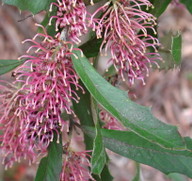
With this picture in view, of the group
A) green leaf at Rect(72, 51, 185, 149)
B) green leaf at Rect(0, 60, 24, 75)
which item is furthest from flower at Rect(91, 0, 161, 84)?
green leaf at Rect(0, 60, 24, 75)

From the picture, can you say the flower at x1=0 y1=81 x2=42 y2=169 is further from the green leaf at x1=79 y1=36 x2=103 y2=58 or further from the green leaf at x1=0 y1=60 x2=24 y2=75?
the green leaf at x1=79 y1=36 x2=103 y2=58

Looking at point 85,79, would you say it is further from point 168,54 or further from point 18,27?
point 18,27

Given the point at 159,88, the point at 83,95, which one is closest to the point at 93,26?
the point at 83,95

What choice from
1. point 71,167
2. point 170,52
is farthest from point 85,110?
point 170,52

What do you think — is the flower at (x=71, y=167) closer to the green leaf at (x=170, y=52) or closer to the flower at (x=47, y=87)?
the flower at (x=47, y=87)

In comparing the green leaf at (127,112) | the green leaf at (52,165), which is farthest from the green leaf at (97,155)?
the green leaf at (52,165)

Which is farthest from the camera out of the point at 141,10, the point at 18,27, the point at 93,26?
the point at 18,27

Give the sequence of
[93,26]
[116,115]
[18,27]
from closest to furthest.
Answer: [116,115] → [93,26] → [18,27]
